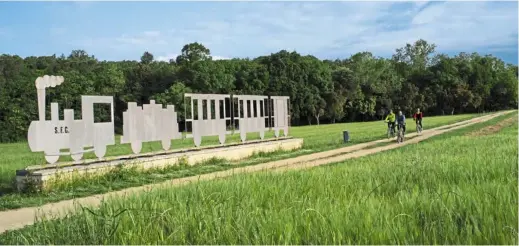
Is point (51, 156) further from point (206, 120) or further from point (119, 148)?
point (119, 148)

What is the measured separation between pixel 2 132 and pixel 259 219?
49788 mm

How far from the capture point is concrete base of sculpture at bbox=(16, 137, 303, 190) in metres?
12.8

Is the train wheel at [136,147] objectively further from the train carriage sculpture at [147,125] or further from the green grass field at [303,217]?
the green grass field at [303,217]

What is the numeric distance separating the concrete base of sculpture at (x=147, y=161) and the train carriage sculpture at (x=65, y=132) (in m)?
0.41

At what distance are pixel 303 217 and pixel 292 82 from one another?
70.2 metres

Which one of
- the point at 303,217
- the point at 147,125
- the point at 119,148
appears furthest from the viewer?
the point at 119,148

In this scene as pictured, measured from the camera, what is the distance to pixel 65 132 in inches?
575

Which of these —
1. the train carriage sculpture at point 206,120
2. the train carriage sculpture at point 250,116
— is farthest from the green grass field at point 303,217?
the train carriage sculpture at point 250,116

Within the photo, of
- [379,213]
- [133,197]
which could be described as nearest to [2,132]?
[133,197]

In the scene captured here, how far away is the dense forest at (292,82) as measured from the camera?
55.1 m

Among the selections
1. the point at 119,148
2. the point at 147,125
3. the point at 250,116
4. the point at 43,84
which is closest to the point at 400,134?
the point at 250,116

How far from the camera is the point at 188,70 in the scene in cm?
6619

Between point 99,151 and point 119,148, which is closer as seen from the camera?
point 99,151

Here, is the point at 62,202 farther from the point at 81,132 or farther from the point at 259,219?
the point at 259,219
